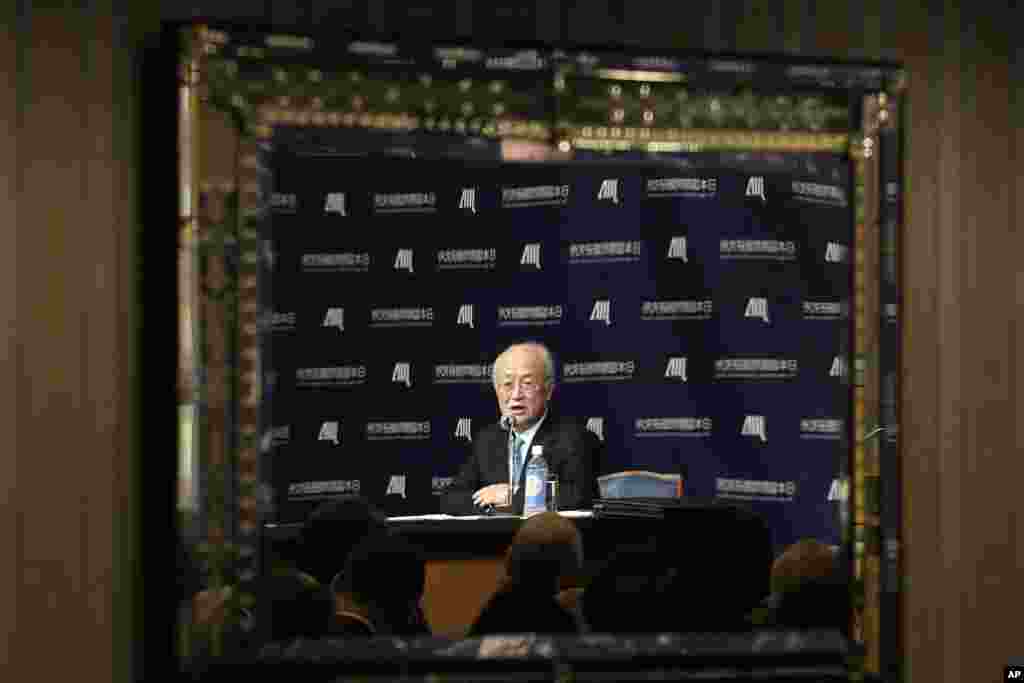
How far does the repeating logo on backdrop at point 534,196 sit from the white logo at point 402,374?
21.7 inches

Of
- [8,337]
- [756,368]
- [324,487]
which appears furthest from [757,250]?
[8,337]

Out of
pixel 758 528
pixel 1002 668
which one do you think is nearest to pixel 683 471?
pixel 758 528

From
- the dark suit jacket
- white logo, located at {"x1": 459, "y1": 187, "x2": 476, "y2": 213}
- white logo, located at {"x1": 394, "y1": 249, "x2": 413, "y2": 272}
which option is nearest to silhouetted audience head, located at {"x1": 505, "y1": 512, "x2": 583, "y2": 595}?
the dark suit jacket

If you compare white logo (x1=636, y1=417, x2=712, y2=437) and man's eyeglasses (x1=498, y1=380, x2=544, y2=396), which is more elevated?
man's eyeglasses (x1=498, y1=380, x2=544, y2=396)

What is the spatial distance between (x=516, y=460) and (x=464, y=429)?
8.1 inches

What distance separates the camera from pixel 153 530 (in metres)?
2.17

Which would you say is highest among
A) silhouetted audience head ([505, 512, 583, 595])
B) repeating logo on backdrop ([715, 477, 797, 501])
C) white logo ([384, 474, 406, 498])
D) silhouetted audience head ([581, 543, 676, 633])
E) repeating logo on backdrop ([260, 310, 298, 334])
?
repeating logo on backdrop ([260, 310, 298, 334])

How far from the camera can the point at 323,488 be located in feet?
7.70

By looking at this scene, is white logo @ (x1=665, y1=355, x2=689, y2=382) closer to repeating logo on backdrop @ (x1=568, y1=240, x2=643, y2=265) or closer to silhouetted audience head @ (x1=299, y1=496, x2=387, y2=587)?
repeating logo on backdrop @ (x1=568, y1=240, x2=643, y2=265)

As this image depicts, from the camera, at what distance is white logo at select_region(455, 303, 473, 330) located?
8.29 ft

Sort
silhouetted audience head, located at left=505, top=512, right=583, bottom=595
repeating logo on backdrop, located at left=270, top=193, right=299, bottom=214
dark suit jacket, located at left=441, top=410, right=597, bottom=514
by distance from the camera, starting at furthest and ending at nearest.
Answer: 1. dark suit jacket, located at left=441, top=410, right=597, bottom=514
2. silhouetted audience head, located at left=505, top=512, right=583, bottom=595
3. repeating logo on backdrop, located at left=270, top=193, right=299, bottom=214

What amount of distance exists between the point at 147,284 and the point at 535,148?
991 mm

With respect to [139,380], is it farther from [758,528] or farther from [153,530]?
[758,528]

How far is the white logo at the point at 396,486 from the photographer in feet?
8.09
